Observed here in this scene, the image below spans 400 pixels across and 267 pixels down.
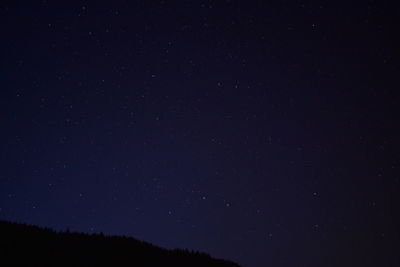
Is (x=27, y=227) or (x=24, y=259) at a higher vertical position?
(x=27, y=227)

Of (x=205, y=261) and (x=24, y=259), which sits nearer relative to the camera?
(x=24, y=259)

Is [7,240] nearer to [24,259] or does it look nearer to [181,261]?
[24,259]

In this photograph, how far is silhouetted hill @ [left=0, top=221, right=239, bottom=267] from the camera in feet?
36.0

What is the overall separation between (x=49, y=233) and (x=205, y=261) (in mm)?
5652

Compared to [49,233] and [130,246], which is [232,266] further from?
[49,233]

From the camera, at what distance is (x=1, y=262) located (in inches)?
384

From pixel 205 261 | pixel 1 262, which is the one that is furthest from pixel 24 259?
pixel 205 261

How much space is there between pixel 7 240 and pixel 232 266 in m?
8.34

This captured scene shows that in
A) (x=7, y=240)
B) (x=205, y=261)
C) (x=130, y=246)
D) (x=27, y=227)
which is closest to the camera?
(x=7, y=240)

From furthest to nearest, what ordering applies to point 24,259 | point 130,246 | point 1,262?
point 130,246 < point 24,259 < point 1,262

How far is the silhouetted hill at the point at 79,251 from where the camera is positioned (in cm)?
1096

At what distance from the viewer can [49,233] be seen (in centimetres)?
1352

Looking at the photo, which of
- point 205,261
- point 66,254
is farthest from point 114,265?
point 205,261

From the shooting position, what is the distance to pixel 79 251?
1256 cm
